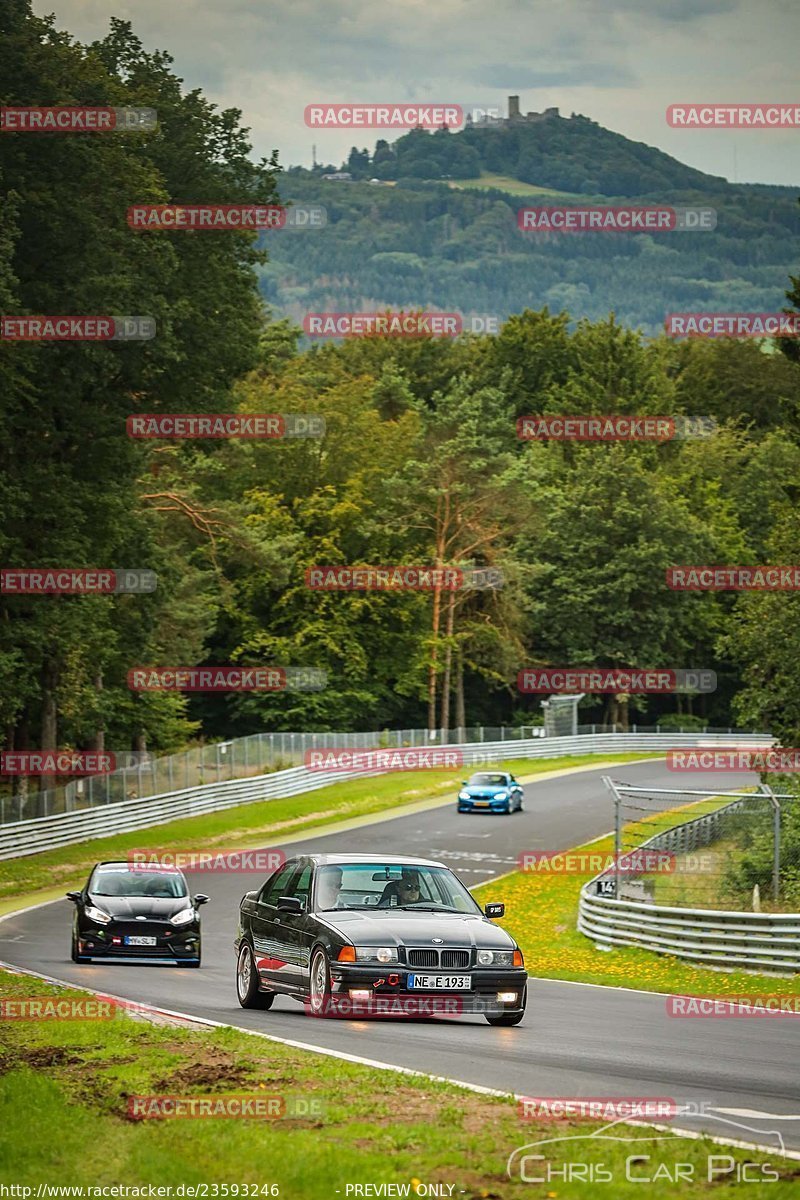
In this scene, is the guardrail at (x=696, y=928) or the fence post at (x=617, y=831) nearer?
the guardrail at (x=696, y=928)

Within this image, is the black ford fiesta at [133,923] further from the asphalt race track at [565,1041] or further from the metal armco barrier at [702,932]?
the metal armco barrier at [702,932]

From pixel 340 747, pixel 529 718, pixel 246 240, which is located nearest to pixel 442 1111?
pixel 246 240

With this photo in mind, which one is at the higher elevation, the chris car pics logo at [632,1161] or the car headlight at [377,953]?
the chris car pics logo at [632,1161]

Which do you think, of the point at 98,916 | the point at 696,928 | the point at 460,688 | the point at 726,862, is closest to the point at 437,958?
the point at 98,916

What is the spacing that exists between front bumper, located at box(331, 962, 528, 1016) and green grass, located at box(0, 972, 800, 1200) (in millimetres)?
2502

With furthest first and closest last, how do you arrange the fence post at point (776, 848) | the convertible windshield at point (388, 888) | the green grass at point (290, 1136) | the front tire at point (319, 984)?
the fence post at point (776, 848) < the convertible windshield at point (388, 888) < the front tire at point (319, 984) < the green grass at point (290, 1136)

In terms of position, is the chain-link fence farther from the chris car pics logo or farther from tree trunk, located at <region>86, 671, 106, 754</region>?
tree trunk, located at <region>86, 671, 106, 754</region>

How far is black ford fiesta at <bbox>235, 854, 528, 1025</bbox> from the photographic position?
14.1 m

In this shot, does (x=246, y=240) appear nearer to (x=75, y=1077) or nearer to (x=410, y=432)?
(x=75, y=1077)

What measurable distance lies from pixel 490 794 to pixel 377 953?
124ft

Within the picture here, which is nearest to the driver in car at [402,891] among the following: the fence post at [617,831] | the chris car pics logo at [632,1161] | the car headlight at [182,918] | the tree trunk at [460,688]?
the chris car pics logo at [632,1161]

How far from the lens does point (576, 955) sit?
26188 millimetres

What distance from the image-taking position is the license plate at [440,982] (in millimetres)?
14094

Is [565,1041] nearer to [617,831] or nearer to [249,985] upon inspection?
[249,985]
